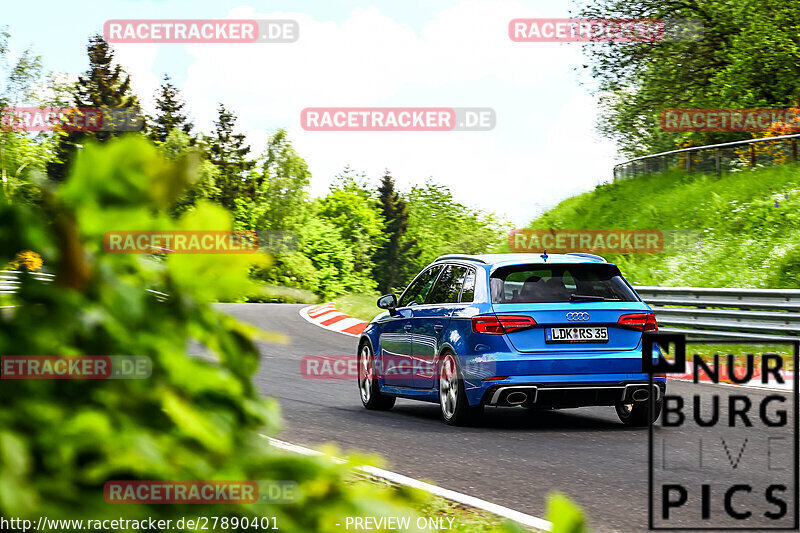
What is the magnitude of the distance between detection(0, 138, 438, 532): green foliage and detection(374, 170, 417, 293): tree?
4893 inches

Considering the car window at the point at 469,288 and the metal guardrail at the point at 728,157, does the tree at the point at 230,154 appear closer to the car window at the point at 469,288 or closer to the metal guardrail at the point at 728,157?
the metal guardrail at the point at 728,157

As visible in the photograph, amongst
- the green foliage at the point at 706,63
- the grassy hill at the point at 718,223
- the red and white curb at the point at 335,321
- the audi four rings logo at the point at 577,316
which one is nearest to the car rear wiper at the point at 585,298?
the audi four rings logo at the point at 577,316

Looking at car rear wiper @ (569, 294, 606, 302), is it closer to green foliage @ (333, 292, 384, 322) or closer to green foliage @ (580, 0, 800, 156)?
green foliage @ (333, 292, 384, 322)

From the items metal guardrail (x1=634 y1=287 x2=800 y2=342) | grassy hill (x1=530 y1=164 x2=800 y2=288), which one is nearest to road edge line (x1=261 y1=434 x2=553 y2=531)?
metal guardrail (x1=634 y1=287 x2=800 y2=342)

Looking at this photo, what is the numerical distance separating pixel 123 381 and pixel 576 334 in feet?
→ 27.8

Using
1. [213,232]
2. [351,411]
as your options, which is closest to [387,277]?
[351,411]

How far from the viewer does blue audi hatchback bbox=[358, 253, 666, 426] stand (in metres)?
9.62

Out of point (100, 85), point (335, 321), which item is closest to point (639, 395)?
point (335, 321)

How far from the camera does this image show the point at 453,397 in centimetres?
1014

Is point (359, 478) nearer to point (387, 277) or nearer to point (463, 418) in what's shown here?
point (463, 418)

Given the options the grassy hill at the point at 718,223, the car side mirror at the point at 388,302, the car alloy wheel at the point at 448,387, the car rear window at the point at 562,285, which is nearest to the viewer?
the car rear window at the point at 562,285

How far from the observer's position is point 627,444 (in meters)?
8.95

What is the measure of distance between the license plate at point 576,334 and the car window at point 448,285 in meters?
1.21

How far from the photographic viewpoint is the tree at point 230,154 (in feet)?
344
